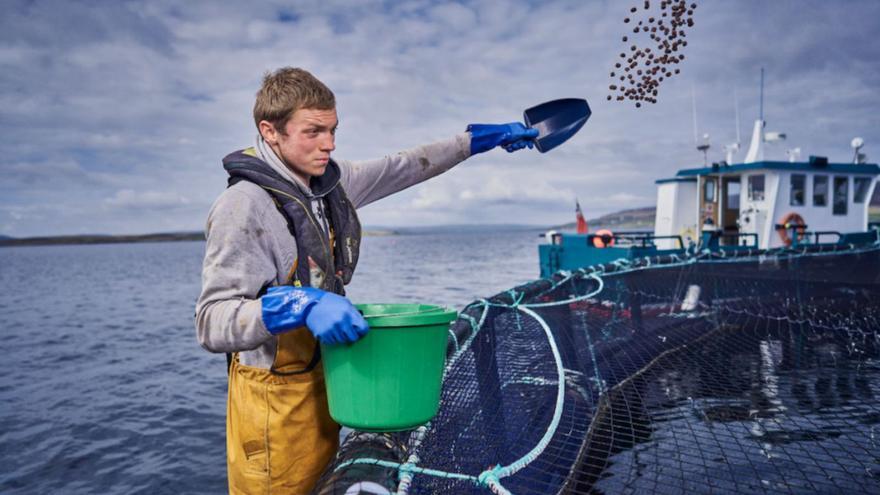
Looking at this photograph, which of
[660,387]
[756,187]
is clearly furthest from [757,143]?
[660,387]

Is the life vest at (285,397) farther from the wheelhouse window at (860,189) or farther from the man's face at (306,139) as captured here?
the wheelhouse window at (860,189)

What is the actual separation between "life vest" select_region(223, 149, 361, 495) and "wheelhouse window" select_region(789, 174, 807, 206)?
15208 mm

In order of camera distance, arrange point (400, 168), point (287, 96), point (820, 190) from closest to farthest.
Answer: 1. point (287, 96)
2. point (400, 168)
3. point (820, 190)

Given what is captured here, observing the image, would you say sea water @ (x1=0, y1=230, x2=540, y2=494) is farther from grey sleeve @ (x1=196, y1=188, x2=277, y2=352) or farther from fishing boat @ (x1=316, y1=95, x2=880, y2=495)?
grey sleeve @ (x1=196, y1=188, x2=277, y2=352)

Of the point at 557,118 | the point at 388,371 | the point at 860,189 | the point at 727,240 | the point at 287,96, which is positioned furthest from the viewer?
the point at 860,189

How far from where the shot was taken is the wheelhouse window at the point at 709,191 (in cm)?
1520

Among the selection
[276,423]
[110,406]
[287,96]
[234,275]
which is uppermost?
[287,96]

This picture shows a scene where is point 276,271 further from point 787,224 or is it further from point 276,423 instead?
point 787,224

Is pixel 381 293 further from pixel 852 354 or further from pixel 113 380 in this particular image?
pixel 852 354

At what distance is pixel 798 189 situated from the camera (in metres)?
14.2

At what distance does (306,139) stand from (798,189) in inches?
611

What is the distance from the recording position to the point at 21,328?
1727 cm

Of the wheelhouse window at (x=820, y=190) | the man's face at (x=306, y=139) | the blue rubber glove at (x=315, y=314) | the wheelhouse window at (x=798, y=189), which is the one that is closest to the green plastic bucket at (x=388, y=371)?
the blue rubber glove at (x=315, y=314)

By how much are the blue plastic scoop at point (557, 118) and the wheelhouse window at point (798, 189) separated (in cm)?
1339
